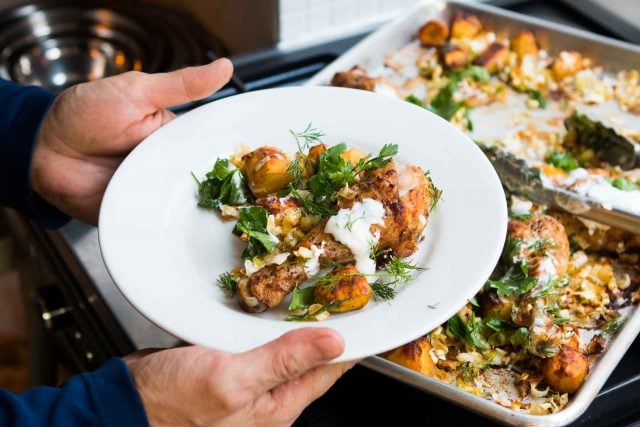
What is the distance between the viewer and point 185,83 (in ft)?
3.79

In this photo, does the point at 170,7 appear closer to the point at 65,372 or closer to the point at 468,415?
the point at 65,372

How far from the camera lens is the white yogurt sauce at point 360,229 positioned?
0.94 metres

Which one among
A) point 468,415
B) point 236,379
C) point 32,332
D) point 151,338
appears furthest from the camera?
point 32,332

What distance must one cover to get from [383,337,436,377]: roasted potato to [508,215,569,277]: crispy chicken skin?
20 cm

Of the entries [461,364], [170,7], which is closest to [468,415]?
[461,364]

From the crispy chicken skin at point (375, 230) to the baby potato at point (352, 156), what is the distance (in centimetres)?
8

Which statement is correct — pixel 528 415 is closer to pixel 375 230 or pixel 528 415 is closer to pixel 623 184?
pixel 375 230

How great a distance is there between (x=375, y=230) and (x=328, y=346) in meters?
0.20

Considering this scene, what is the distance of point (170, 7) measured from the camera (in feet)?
7.22

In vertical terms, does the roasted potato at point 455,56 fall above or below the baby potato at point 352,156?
below

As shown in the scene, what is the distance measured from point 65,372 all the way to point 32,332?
0.36m

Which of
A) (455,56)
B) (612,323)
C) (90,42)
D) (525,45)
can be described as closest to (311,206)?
(612,323)

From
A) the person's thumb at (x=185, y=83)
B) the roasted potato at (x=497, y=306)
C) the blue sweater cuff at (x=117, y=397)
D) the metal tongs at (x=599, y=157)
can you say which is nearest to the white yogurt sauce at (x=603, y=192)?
the metal tongs at (x=599, y=157)

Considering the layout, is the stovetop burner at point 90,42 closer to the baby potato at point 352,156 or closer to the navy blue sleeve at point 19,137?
the navy blue sleeve at point 19,137
